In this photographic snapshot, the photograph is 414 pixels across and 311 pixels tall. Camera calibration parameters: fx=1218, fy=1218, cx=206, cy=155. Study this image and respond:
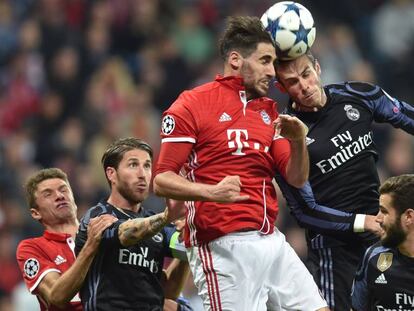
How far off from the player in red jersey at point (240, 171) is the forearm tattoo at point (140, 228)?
169 millimetres

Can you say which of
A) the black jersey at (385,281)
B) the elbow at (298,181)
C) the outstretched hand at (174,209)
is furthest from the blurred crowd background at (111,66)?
the outstretched hand at (174,209)

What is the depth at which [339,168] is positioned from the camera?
24.2ft

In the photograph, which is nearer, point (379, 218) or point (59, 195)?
point (379, 218)

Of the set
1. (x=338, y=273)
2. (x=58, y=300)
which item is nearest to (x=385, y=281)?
(x=338, y=273)

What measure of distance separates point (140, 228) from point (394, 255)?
4.68ft

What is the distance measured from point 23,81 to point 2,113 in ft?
1.63

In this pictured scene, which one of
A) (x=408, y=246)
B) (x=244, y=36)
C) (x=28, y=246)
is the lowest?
(x=28, y=246)

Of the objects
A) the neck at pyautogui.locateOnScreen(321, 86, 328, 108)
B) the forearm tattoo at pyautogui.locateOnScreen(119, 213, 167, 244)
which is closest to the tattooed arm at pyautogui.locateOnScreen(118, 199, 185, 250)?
the forearm tattoo at pyautogui.locateOnScreen(119, 213, 167, 244)

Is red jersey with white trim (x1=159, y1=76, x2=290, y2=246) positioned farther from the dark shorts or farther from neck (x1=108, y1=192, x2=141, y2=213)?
the dark shorts

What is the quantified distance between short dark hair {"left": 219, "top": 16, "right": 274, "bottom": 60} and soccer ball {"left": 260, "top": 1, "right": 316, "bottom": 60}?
1.10 ft

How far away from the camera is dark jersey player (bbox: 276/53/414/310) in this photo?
7.30 metres

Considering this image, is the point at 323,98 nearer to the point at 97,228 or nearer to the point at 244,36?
the point at 244,36

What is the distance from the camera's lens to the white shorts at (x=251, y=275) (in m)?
6.53

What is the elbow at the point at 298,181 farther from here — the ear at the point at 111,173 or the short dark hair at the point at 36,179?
the short dark hair at the point at 36,179
